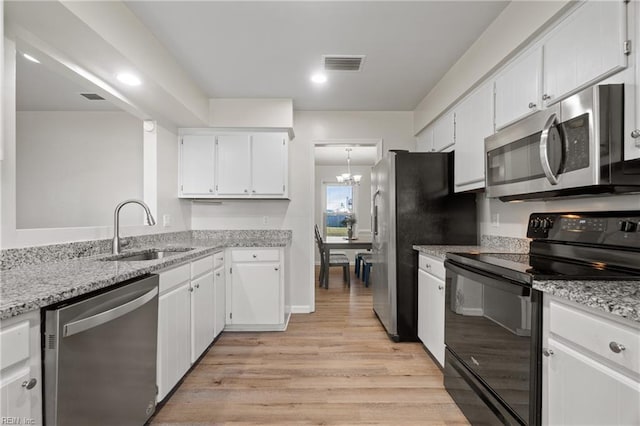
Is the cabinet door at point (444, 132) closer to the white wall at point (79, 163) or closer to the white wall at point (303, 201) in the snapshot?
the white wall at point (303, 201)

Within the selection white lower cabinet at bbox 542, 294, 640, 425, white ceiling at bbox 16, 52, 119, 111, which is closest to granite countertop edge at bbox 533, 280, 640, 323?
white lower cabinet at bbox 542, 294, 640, 425

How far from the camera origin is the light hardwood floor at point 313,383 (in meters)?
1.84

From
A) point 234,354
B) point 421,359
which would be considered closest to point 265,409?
point 234,354

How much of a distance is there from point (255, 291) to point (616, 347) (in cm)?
274

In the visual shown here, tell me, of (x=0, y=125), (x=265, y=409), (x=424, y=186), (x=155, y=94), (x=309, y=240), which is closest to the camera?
(x=0, y=125)

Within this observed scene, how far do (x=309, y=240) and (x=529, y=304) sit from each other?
273 cm

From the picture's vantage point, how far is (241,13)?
203 centimetres

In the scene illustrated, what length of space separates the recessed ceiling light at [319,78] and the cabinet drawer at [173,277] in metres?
2.00

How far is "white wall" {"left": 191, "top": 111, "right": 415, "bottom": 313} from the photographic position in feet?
12.5

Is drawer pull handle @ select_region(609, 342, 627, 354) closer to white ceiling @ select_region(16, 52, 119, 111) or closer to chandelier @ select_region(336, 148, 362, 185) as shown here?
white ceiling @ select_region(16, 52, 119, 111)

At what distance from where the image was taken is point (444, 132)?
3045mm

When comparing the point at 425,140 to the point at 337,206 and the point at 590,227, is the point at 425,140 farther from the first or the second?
the point at 337,206

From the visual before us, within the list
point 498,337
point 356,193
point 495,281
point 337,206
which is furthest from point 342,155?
point 498,337

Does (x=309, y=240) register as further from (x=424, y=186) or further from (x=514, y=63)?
(x=514, y=63)
